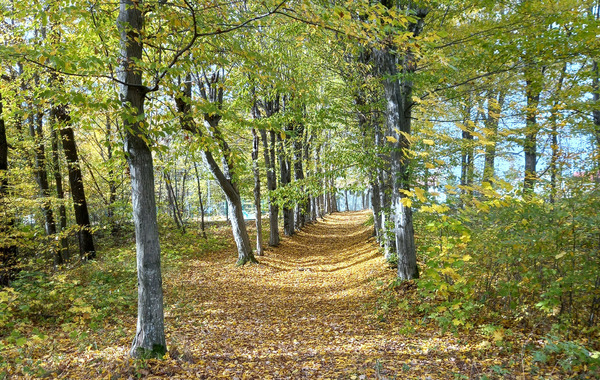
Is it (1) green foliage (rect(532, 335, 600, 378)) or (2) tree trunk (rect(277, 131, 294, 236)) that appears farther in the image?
(2) tree trunk (rect(277, 131, 294, 236))

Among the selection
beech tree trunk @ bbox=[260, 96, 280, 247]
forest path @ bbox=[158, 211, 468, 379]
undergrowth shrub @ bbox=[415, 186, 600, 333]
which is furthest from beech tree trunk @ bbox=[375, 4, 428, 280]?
beech tree trunk @ bbox=[260, 96, 280, 247]

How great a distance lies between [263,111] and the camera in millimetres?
14961

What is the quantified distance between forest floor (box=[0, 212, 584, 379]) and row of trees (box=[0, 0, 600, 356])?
0.74 metres

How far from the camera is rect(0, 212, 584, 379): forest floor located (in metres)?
4.01

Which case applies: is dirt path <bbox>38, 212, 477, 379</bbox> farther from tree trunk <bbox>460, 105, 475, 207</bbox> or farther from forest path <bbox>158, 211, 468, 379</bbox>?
tree trunk <bbox>460, 105, 475, 207</bbox>

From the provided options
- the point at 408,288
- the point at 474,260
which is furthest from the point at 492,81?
the point at 408,288

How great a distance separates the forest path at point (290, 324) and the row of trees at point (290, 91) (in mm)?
1055

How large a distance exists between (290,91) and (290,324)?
4451mm

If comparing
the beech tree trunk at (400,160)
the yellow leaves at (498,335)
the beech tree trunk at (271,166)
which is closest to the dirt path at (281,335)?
the yellow leaves at (498,335)

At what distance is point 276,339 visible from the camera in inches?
228

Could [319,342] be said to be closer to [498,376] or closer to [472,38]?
[498,376]

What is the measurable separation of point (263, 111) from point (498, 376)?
1330cm

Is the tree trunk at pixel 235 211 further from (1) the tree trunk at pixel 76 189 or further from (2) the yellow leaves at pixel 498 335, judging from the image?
(2) the yellow leaves at pixel 498 335

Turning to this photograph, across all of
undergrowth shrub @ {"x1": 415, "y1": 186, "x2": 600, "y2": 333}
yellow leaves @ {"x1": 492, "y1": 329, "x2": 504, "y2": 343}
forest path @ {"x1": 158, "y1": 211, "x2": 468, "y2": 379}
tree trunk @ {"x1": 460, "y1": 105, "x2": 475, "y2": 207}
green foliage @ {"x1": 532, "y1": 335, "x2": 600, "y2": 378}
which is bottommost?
forest path @ {"x1": 158, "y1": 211, "x2": 468, "y2": 379}
